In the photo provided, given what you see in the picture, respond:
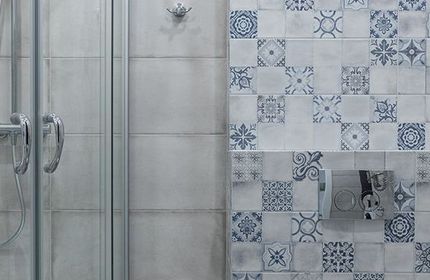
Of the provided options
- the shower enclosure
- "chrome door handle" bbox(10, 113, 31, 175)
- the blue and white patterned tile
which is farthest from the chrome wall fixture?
"chrome door handle" bbox(10, 113, 31, 175)

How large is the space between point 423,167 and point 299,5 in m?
0.64

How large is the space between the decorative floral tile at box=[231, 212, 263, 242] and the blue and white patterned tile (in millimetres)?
388

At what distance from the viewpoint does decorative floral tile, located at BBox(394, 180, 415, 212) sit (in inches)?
76.9

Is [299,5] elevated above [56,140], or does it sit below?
above

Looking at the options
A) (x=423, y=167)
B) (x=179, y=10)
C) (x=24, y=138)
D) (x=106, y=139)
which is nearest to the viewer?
(x=24, y=138)

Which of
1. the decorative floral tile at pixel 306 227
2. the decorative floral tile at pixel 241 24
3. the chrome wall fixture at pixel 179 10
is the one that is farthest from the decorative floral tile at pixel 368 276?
the chrome wall fixture at pixel 179 10

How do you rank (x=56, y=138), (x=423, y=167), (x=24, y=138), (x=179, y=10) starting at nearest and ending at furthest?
1. (x=24, y=138)
2. (x=56, y=138)
3. (x=423, y=167)
4. (x=179, y=10)

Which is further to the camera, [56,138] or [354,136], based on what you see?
[354,136]

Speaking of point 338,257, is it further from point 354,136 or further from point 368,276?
point 354,136

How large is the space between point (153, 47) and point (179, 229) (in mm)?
654

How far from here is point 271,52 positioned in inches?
78.0

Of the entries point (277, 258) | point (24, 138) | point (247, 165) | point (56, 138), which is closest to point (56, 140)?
point (56, 138)

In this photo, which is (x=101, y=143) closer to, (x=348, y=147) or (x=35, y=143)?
(x=35, y=143)

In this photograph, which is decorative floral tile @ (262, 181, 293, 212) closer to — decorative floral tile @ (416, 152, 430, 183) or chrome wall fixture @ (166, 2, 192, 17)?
decorative floral tile @ (416, 152, 430, 183)
